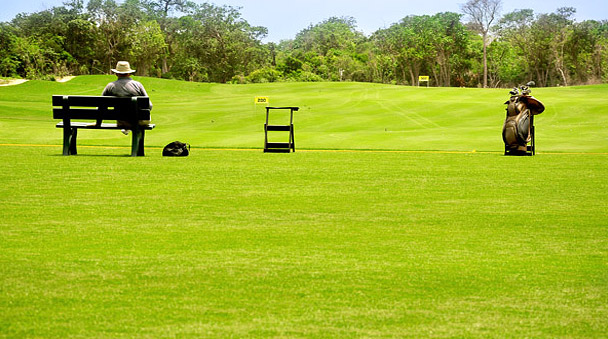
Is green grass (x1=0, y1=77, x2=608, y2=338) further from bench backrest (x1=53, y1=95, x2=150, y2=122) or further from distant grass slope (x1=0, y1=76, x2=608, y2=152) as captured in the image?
distant grass slope (x1=0, y1=76, x2=608, y2=152)

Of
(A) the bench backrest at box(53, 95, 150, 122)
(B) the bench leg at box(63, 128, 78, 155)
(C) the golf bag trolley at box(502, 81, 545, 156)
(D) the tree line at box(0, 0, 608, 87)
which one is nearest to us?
(A) the bench backrest at box(53, 95, 150, 122)

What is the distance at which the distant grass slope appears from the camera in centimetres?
2430

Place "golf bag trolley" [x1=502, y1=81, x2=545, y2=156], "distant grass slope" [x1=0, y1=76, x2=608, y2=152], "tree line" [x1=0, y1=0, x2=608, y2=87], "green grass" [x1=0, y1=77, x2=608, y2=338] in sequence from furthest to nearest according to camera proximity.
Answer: "tree line" [x1=0, y1=0, x2=608, y2=87] < "distant grass slope" [x1=0, y1=76, x2=608, y2=152] < "golf bag trolley" [x1=502, y1=81, x2=545, y2=156] < "green grass" [x1=0, y1=77, x2=608, y2=338]

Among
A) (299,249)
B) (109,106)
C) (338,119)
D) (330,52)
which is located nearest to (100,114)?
(109,106)

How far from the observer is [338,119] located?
122 feet

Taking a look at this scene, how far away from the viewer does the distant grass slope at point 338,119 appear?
2430 cm

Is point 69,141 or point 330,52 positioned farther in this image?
point 330,52

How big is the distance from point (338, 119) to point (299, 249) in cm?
3045

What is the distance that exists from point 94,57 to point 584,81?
6767 centimetres

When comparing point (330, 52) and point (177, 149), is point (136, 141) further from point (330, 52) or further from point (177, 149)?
point (330, 52)

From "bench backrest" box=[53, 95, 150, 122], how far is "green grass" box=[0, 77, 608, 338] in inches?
54.1

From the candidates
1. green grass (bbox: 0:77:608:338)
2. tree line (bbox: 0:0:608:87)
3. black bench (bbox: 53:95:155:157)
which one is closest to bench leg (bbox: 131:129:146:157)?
black bench (bbox: 53:95:155:157)

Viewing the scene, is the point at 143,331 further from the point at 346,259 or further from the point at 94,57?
the point at 94,57

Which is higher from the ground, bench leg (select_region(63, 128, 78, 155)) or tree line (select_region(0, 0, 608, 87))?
tree line (select_region(0, 0, 608, 87))
